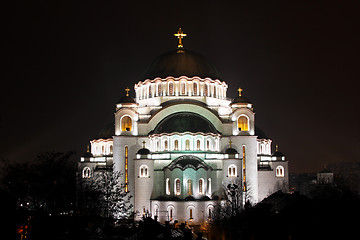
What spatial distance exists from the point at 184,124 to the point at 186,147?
2331 mm

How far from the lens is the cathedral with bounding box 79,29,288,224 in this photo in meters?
55.8

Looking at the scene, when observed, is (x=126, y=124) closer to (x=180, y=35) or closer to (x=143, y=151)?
(x=143, y=151)

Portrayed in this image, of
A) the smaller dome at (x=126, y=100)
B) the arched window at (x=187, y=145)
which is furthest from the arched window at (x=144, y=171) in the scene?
the smaller dome at (x=126, y=100)

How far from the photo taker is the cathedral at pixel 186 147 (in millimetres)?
55750

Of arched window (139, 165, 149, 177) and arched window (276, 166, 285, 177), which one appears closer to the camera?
arched window (139, 165, 149, 177)

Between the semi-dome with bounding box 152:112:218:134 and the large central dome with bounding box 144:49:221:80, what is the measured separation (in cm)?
639

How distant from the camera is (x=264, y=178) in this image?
6538 cm

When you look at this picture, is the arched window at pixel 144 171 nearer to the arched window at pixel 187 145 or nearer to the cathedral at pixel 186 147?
the cathedral at pixel 186 147

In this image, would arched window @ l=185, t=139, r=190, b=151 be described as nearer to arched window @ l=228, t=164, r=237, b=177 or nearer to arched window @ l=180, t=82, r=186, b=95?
arched window @ l=228, t=164, r=237, b=177

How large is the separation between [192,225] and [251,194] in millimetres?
8128

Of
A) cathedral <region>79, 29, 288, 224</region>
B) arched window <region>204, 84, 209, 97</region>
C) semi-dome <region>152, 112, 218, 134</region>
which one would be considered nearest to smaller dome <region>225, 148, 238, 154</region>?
cathedral <region>79, 29, 288, 224</region>

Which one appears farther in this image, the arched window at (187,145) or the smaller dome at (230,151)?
the smaller dome at (230,151)

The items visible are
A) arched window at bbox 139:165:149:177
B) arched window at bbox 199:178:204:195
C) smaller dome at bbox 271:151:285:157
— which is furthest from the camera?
smaller dome at bbox 271:151:285:157
